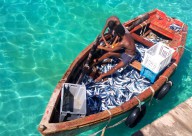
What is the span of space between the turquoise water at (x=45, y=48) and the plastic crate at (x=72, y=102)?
176 cm

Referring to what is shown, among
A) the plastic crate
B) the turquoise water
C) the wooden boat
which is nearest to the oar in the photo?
the wooden boat

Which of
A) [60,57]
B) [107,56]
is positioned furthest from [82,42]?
[107,56]

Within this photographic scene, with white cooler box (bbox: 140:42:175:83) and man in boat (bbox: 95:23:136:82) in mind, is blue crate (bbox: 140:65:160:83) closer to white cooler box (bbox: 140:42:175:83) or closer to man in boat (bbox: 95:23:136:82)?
white cooler box (bbox: 140:42:175:83)

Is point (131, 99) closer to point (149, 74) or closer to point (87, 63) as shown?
point (149, 74)

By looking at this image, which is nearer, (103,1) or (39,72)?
(39,72)

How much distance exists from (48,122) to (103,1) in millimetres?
11404

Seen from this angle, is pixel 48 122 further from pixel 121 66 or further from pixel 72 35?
pixel 72 35

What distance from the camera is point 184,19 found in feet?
54.9

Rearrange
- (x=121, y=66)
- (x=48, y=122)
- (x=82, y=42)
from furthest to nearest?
(x=82, y=42), (x=121, y=66), (x=48, y=122)

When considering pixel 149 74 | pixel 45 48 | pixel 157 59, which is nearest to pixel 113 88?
pixel 149 74

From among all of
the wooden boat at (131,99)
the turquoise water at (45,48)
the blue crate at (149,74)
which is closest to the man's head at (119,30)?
the wooden boat at (131,99)

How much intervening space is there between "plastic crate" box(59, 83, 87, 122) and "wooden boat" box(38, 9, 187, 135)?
206mm

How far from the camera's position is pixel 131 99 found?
29.0 ft

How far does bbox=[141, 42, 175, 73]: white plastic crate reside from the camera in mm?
9508
